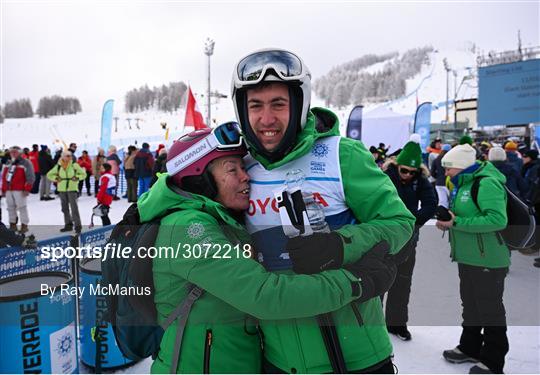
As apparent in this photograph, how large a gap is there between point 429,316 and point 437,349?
30.1 inches

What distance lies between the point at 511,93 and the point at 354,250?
11.4 metres

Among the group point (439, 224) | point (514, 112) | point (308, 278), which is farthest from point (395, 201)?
point (514, 112)

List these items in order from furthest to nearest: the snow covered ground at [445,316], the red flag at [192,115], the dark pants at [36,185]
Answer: the dark pants at [36,185] < the red flag at [192,115] < the snow covered ground at [445,316]

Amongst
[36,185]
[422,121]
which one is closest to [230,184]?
[36,185]

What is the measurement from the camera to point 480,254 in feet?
11.1

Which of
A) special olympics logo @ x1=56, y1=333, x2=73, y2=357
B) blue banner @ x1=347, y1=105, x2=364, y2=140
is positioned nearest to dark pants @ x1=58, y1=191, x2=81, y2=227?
special olympics logo @ x1=56, y1=333, x2=73, y2=357

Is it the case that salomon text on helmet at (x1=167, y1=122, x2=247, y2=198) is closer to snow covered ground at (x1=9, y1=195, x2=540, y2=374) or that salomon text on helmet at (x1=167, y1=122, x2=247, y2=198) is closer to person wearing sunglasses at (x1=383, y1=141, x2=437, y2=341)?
snow covered ground at (x1=9, y1=195, x2=540, y2=374)

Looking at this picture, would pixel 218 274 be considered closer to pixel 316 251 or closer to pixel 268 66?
pixel 316 251

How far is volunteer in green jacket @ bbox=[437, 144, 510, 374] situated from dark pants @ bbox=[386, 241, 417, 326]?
0.68 metres

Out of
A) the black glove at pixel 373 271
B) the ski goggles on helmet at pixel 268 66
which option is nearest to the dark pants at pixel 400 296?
the black glove at pixel 373 271

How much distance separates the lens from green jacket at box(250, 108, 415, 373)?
5.21ft

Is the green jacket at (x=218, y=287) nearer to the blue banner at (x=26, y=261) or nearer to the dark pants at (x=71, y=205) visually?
the blue banner at (x=26, y=261)

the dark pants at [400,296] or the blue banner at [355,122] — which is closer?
the dark pants at [400,296]

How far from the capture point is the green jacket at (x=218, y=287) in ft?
4.73
